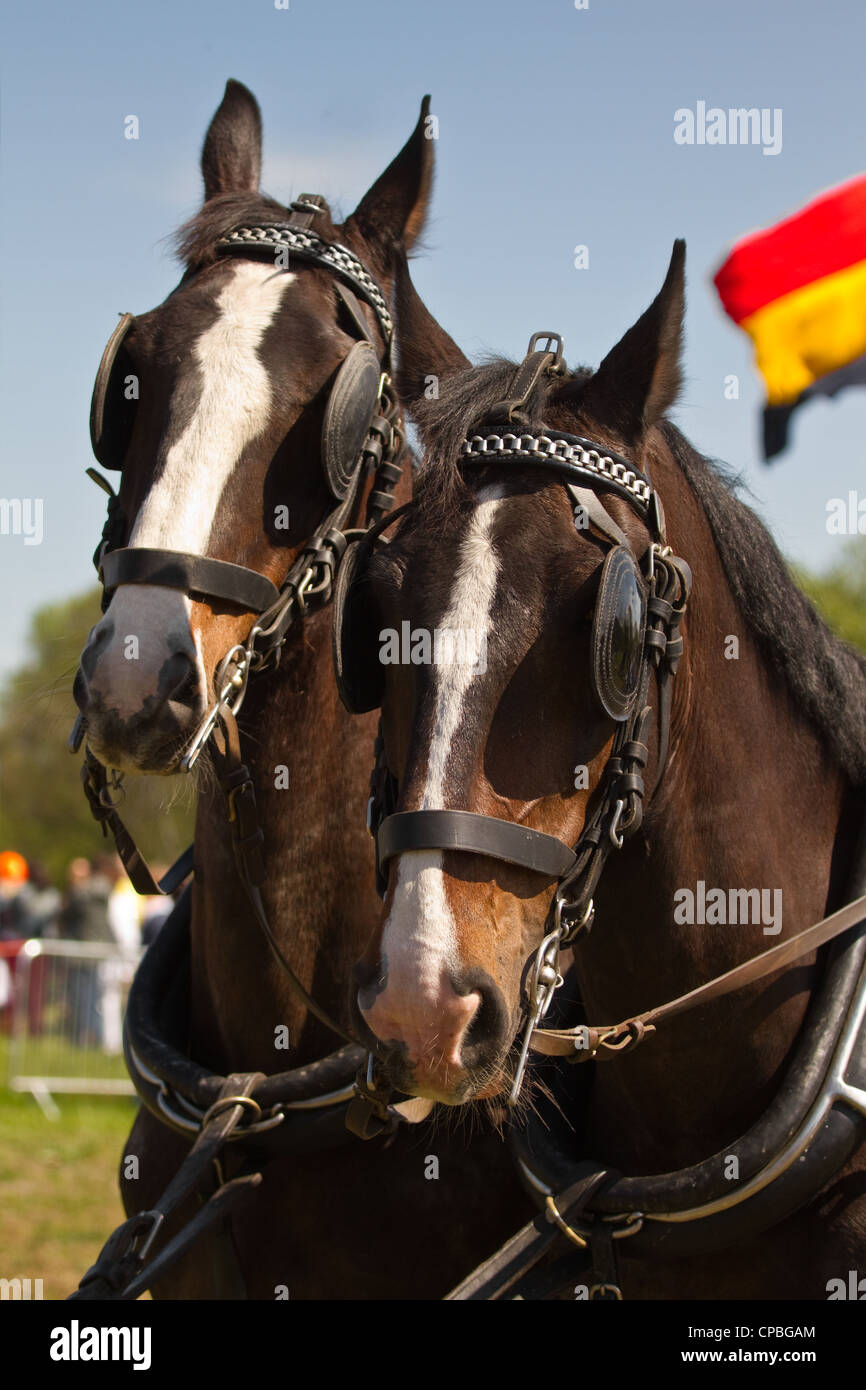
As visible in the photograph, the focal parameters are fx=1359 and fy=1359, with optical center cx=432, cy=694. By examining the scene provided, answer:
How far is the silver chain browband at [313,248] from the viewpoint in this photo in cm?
365

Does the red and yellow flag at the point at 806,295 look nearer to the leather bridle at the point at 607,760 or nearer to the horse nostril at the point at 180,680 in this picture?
the leather bridle at the point at 607,760

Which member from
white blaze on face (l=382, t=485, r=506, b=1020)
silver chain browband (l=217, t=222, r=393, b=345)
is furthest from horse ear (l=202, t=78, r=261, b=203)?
white blaze on face (l=382, t=485, r=506, b=1020)

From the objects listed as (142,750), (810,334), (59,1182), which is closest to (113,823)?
(142,750)

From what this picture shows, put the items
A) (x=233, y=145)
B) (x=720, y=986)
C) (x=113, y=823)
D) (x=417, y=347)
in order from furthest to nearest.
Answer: (x=233, y=145) < (x=113, y=823) < (x=417, y=347) < (x=720, y=986)

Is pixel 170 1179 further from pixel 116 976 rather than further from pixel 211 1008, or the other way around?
pixel 116 976

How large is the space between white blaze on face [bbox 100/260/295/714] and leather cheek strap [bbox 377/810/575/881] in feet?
→ 2.91

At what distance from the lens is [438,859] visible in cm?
232

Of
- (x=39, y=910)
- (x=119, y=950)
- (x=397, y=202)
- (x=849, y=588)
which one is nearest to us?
(x=397, y=202)

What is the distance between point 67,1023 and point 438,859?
1146 centimetres

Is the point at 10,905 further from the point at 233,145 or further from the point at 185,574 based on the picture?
the point at 185,574

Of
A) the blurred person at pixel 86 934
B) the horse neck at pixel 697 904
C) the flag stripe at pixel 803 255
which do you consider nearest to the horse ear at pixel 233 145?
the flag stripe at pixel 803 255

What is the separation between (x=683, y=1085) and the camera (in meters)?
2.85

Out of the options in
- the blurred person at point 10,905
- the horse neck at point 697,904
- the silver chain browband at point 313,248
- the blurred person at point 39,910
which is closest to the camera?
the horse neck at point 697,904

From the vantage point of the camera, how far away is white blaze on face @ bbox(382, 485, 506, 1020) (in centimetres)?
224
